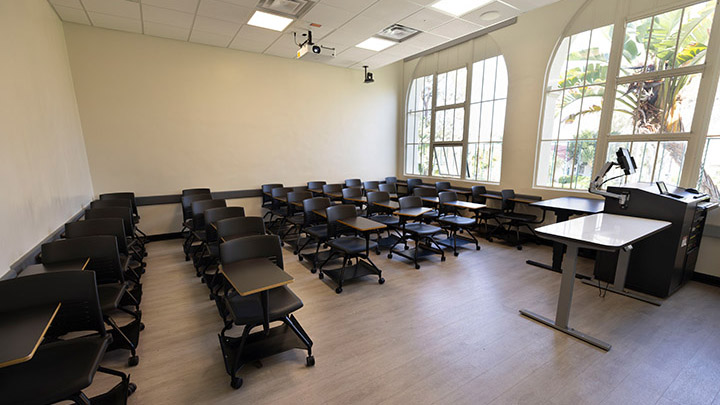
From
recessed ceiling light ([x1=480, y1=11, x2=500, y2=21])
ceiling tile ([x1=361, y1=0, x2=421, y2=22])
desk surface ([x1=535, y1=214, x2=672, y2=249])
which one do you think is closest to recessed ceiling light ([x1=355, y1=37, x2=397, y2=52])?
ceiling tile ([x1=361, y1=0, x2=421, y2=22])

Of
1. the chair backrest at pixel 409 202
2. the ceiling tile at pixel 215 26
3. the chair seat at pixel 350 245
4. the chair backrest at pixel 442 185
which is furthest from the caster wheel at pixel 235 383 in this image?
the chair backrest at pixel 442 185

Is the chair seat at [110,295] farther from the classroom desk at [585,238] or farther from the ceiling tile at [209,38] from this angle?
the ceiling tile at [209,38]

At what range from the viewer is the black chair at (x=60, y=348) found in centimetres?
133

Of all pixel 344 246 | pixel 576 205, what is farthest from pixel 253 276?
pixel 576 205

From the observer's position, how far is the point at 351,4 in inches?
148

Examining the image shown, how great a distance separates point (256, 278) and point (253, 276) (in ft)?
0.16

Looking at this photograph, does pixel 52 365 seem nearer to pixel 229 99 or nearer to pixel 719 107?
pixel 229 99

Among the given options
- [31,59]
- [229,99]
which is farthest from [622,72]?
[31,59]

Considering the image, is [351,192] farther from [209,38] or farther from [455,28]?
[209,38]

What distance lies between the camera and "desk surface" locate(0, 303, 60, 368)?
3.90 ft

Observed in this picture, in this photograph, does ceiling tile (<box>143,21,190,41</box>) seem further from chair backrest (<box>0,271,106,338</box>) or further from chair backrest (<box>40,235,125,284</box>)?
chair backrest (<box>0,271,106,338</box>)

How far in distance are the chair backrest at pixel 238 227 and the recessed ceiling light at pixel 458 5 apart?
3.59m

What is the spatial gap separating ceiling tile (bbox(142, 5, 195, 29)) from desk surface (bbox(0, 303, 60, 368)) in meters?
4.03

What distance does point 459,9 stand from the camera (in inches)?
157
